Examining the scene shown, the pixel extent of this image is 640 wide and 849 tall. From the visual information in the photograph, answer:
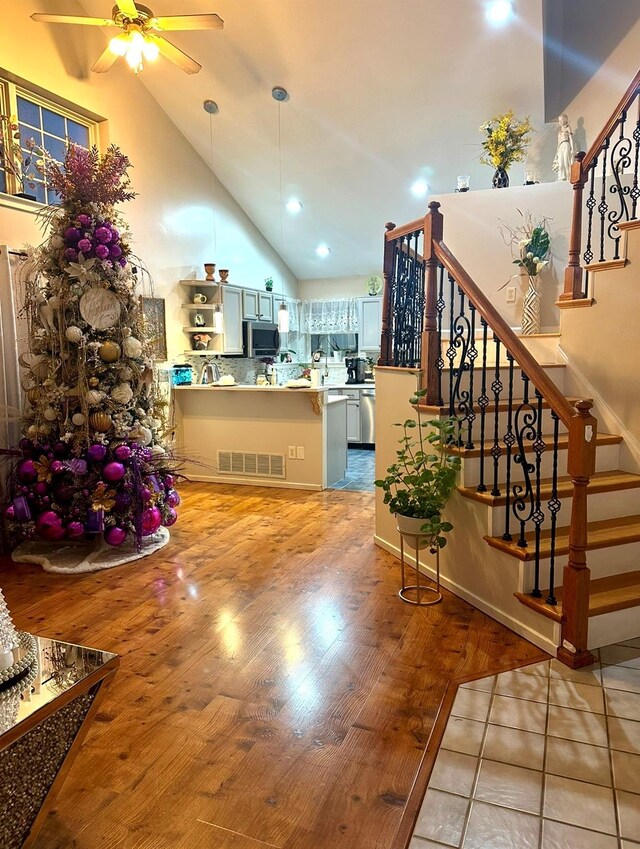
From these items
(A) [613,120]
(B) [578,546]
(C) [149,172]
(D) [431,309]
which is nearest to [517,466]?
(B) [578,546]

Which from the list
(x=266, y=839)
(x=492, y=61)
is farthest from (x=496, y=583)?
(x=492, y=61)

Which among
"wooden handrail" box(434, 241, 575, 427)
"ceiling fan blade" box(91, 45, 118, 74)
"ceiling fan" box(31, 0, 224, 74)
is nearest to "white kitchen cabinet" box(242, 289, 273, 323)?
"ceiling fan blade" box(91, 45, 118, 74)

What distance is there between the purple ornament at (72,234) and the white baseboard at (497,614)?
2860 millimetres

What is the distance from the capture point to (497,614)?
2.75 metres

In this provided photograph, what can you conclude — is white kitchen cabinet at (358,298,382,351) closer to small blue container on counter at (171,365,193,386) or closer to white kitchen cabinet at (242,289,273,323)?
white kitchen cabinet at (242,289,273,323)

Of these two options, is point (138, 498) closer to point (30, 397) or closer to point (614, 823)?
point (30, 397)

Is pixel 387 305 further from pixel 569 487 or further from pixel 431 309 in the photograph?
pixel 569 487

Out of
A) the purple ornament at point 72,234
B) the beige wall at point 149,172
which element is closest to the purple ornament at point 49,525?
the purple ornament at point 72,234

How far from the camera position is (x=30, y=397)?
364 cm

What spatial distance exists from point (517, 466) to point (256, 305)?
194 inches

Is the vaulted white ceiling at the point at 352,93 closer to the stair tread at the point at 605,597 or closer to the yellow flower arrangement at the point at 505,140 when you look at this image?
the yellow flower arrangement at the point at 505,140

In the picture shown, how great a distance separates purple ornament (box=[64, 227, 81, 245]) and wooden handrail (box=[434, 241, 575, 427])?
2183 mm

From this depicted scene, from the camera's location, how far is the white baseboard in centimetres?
247

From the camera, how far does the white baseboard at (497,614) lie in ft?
8.12
